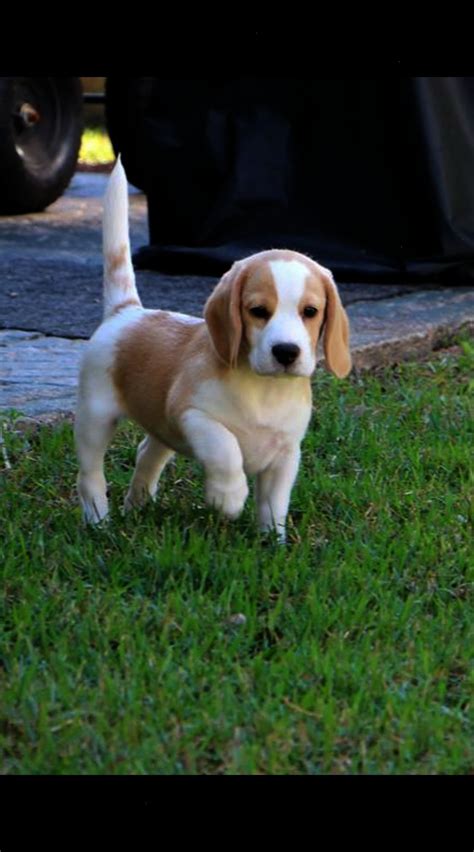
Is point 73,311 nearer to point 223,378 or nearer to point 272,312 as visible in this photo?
point 223,378

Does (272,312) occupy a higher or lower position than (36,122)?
higher

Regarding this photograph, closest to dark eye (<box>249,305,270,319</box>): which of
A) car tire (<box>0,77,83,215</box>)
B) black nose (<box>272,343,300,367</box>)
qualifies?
black nose (<box>272,343,300,367</box>)

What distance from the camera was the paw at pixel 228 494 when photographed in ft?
11.4

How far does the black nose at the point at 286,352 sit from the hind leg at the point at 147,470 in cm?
61

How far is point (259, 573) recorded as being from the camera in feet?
11.0

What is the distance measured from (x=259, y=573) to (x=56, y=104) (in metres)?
6.12

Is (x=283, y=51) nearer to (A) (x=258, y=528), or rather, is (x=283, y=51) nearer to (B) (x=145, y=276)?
(B) (x=145, y=276)

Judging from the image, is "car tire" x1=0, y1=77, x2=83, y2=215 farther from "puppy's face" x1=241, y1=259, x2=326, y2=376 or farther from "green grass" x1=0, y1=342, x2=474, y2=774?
"puppy's face" x1=241, y1=259, x2=326, y2=376

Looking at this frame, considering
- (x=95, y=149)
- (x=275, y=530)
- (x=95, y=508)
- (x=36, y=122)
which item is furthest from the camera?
(x=95, y=149)

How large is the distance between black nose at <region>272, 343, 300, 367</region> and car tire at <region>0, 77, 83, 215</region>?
5.29 m

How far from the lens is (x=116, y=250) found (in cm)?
394

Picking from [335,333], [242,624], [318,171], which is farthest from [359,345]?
[242,624]

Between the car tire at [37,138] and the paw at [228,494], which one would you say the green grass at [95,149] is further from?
the paw at [228,494]

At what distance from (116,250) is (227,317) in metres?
0.58
